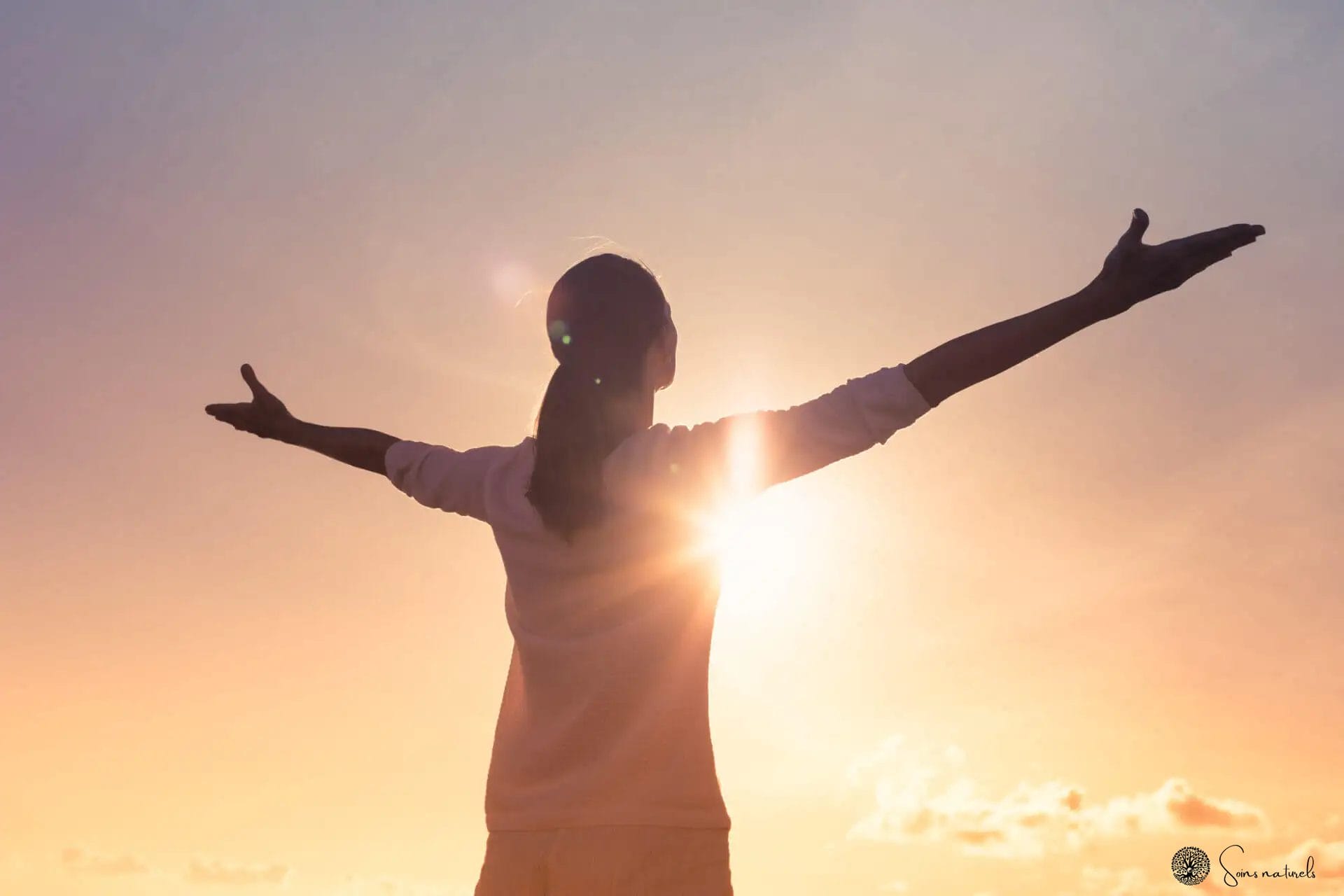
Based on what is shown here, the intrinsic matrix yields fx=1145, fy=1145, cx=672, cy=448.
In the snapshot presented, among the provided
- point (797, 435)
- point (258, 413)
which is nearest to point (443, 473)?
point (258, 413)

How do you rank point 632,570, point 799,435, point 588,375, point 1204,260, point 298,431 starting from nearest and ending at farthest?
point 799,435
point 1204,260
point 632,570
point 588,375
point 298,431

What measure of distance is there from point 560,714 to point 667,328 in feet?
5.07

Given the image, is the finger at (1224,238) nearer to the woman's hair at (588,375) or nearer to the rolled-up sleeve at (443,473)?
the woman's hair at (588,375)

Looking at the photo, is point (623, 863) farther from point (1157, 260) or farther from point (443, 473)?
point (1157, 260)

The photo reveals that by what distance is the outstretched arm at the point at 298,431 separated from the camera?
527 cm

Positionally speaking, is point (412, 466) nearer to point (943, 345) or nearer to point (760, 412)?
point (760, 412)

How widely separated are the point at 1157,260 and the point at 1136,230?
130 millimetres

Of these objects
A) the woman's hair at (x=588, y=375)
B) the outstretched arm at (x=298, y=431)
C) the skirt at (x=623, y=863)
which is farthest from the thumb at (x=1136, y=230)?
the outstretched arm at (x=298, y=431)

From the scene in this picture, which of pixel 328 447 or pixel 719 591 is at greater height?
pixel 328 447

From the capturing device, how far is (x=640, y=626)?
12.7 ft

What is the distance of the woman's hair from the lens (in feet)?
13.3

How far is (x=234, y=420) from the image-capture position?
5.78m

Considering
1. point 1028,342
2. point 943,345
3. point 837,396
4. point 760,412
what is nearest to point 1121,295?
point 1028,342

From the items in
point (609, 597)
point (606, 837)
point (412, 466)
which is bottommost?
point (606, 837)
